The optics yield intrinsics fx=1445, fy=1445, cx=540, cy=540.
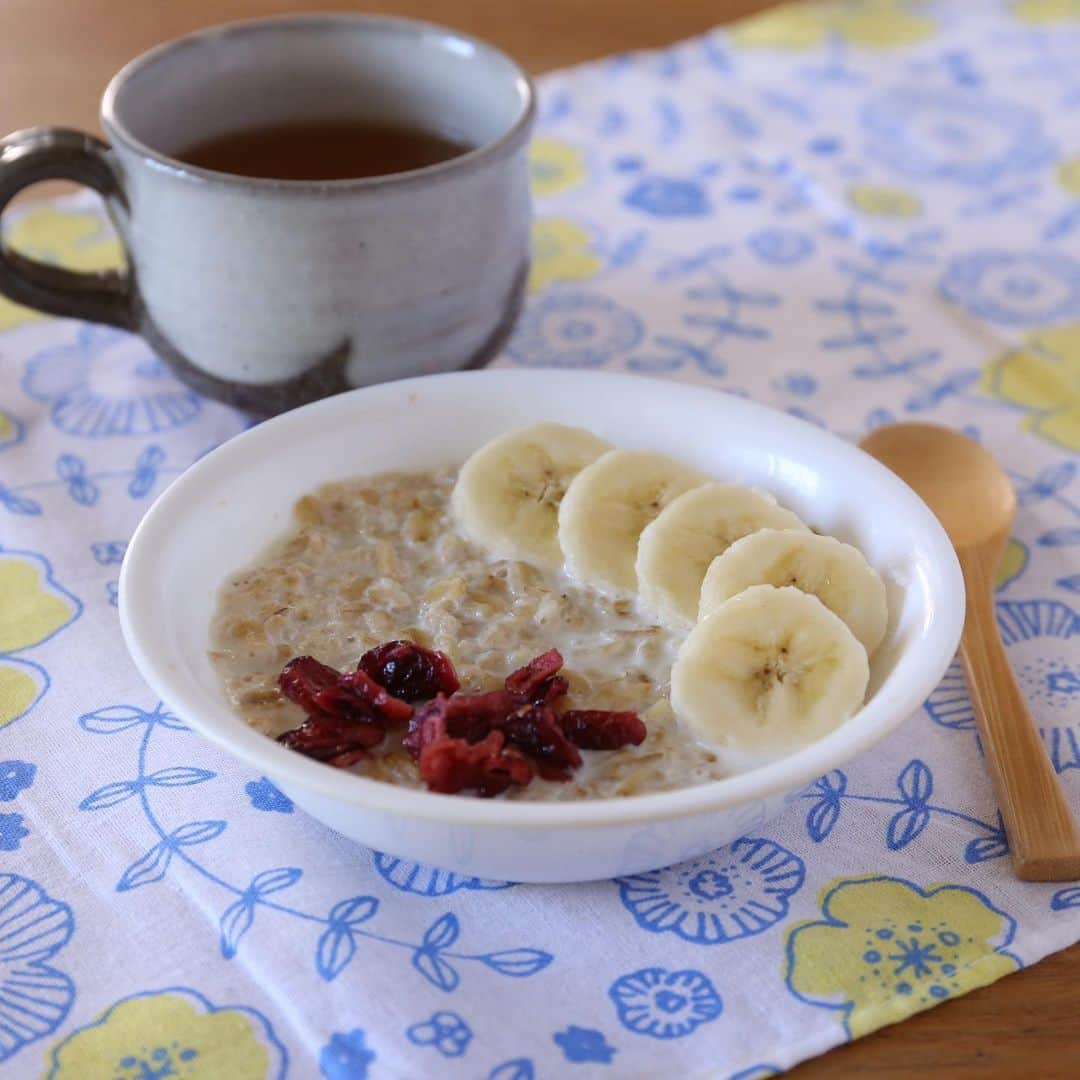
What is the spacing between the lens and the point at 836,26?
6.40 ft

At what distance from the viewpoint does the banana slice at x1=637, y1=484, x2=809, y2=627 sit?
979mm

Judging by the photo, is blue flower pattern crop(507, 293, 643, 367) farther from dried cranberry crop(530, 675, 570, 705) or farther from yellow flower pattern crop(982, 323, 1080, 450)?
dried cranberry crop(530, 675, 570, 705)

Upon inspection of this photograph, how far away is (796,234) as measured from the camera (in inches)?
62.0

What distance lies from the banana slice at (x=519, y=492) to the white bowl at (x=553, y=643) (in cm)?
6

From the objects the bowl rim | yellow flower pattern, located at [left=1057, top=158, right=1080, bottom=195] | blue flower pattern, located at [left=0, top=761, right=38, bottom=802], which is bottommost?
yellow flower pattern, located at [left=1057, top=158, right=1080, bottom=195]

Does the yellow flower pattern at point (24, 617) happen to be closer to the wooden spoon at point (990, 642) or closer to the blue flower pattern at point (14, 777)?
the blue flower pattern at point (14, 777)

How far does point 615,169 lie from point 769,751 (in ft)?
3.25

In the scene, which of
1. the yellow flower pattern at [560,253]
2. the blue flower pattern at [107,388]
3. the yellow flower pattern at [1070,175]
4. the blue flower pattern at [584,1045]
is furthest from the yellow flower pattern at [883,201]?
the blue flower pattern at [584,1045]

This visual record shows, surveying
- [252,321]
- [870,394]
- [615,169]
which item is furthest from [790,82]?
[252,321]

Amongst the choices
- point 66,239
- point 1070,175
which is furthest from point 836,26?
point 66,239

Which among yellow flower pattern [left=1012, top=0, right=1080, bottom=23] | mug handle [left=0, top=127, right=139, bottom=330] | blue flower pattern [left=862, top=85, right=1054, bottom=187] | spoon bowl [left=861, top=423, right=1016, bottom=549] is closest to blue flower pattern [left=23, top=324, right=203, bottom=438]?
mug handle [left=0, top=127, right=139, bottom=330]

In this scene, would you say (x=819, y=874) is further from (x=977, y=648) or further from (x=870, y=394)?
(x=870, y=394)

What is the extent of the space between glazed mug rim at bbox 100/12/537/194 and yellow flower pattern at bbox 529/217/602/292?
0.77 ft

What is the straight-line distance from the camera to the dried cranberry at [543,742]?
33.5 inches
